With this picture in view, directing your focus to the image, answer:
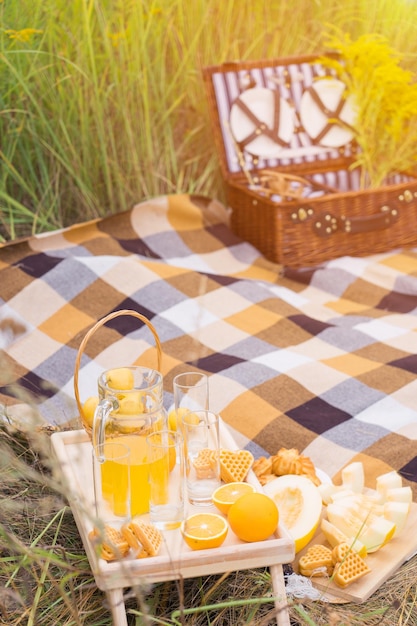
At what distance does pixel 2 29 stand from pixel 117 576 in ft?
8.35

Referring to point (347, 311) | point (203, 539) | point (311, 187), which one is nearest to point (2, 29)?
point (311, 187)

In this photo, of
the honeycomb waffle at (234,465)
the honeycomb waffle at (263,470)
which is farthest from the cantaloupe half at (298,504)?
the honeycomb waffle at (234,465)

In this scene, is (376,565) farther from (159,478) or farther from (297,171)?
(297,171)

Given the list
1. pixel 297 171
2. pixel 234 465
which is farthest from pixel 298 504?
pixel 297 171

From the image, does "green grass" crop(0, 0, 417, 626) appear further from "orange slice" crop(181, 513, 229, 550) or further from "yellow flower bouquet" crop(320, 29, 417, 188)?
"orange slice" crop(181, 513, 229, 550)

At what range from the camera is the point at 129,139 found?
12.2ft

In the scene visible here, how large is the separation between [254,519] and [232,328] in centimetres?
147

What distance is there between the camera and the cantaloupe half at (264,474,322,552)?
1.88m

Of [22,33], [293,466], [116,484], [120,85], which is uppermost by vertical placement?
[22,33]

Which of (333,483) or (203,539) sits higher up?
(203,539)

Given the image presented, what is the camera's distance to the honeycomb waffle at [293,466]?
2.07m

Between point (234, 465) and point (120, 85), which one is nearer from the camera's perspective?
point (234, 465)

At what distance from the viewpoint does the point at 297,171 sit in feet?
12.9

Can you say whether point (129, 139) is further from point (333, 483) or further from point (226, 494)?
point (226, 494)
